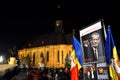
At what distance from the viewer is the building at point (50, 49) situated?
98.7 m

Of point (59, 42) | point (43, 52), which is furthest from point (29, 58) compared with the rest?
point (59, 42)

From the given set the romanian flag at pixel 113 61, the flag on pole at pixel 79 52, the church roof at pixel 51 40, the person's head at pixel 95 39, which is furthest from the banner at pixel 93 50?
the church roof at pixel 51 40

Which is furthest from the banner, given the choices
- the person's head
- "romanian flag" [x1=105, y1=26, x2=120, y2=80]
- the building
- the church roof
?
the church roof

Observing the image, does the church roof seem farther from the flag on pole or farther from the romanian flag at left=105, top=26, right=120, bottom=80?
the romanian flag at left=105, top=26, right=120, bottom=80

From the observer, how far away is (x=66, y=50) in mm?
99062

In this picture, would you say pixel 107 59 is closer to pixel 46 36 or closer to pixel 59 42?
pixel 59 42

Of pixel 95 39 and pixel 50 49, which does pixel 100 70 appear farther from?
pixel 50 49

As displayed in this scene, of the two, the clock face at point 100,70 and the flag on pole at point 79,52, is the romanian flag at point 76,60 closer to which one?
the flag on pole at point 79,52

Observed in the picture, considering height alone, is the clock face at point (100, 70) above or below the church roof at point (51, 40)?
below

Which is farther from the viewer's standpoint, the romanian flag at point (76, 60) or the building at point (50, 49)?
the building at point (50, 49)

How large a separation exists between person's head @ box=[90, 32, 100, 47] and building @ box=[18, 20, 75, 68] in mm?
87911

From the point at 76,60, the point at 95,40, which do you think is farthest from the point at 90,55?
the point at 76,60

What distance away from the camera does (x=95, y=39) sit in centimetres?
707

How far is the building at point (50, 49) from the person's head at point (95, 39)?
87911 millimetres
